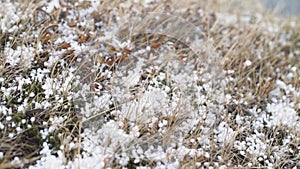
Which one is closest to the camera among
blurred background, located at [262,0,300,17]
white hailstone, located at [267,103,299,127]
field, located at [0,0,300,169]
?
field, located at [0,0,300,169]

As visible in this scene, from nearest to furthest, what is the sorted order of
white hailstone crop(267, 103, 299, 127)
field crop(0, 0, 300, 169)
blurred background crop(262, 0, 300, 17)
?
1. field crop(0, 0, 300, 169)
2. white hailstone crop(267, 103, 299, 127)
3. blurred background crop(262, 0, 300, 17)

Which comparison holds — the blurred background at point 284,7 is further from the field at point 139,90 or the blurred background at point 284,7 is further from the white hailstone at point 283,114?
the white hailstone at point 283,114

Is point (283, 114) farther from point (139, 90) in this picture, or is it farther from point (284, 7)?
point (284, 7)

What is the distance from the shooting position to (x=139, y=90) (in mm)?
3574

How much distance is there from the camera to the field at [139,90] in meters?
3.17

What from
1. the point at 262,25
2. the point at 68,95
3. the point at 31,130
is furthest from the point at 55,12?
the point at 262,25

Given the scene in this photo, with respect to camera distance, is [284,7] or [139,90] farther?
[284,7]

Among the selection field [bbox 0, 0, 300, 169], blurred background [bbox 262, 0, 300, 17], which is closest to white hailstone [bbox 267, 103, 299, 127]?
field [bbox 0, 0, 300, 169]

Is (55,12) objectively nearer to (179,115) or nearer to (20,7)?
(20,7)

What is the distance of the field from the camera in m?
3.17

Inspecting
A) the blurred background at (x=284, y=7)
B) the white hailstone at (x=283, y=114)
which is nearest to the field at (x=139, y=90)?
the white hailstone at (x=283, y=114)

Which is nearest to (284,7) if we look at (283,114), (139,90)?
(283,114)

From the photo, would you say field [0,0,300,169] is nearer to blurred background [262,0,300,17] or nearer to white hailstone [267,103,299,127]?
white hailstone [267,103,299,127]

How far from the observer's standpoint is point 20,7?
4180mm
